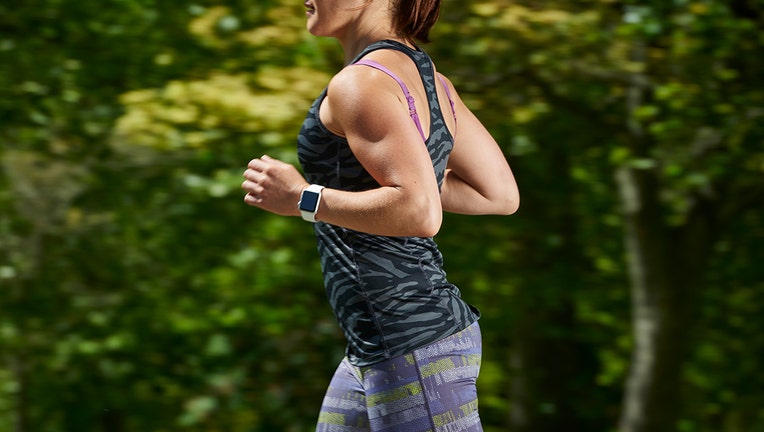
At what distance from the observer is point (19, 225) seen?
7074 mm

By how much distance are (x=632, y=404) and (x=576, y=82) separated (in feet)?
6.55

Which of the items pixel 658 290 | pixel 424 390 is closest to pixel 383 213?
pixel 424 390

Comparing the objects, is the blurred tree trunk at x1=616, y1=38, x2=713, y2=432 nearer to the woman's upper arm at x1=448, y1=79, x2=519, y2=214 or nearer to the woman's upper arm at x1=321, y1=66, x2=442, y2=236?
the woman's upper arm at x1=448, y1=79, x2=519, y2=214

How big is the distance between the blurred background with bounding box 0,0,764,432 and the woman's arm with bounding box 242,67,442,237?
3205 millimetres

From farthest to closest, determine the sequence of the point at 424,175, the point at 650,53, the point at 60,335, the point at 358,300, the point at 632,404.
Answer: the point at 60,335
the point at 632,404
the point at 650,53
the point at 358,300
the point at 424,175

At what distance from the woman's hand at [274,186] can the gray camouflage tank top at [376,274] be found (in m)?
0.05

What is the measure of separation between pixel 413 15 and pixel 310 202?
48cm

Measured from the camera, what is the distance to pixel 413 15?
2.22m

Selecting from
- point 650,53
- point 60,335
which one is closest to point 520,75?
point 650,53

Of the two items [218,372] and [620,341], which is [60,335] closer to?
[218,372]

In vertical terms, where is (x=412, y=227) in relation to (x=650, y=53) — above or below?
above

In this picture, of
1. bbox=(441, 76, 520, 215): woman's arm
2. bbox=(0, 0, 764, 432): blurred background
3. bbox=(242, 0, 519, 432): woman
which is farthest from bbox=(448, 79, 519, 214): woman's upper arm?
bbox=(0, 0, 764, 432): blurred background

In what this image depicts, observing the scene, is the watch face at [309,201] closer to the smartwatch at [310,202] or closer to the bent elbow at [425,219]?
the smartwatch at [310,202]

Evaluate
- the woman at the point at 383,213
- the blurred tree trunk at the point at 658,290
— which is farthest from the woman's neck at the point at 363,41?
the blurred tree trunk at the point at 658,290
